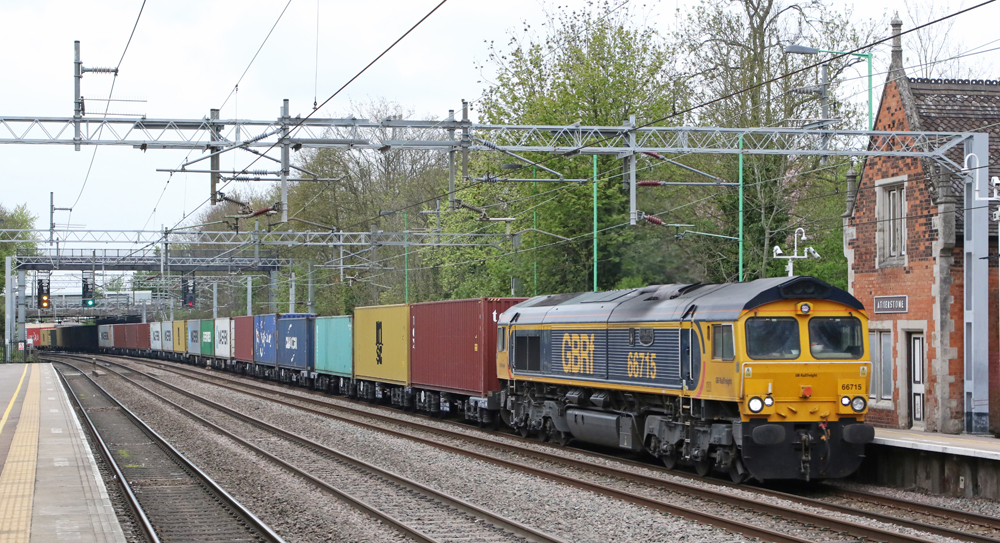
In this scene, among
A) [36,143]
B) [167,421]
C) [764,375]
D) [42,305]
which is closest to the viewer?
[764,375]

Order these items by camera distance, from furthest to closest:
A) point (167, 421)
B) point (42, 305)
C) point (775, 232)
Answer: point (42, 305) < point (775, 232) < point (167, 421)

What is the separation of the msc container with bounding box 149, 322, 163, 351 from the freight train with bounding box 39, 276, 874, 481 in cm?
5228

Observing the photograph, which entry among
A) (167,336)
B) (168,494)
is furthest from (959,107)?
(167,336)

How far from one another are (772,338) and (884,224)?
814 centimetres

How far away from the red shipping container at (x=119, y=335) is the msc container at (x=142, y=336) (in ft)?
17.0

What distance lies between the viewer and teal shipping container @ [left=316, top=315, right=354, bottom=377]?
112 feet

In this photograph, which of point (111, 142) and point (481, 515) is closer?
point (481, 515)

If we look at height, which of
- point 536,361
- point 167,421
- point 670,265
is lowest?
point 167,421

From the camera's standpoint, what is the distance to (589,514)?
12.7 m

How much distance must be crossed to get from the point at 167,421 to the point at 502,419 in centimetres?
931

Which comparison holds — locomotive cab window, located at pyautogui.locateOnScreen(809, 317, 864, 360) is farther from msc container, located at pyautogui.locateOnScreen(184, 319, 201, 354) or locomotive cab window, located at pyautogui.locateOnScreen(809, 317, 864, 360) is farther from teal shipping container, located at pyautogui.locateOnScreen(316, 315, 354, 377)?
msc container, located at pyautogui.locateOnScreen(184, 319, 201, 354)

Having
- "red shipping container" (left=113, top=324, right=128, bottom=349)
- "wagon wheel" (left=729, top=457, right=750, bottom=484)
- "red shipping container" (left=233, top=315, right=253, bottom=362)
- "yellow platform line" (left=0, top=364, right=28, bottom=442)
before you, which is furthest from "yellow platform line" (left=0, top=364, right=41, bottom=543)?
"red shipping container" (left=113, top=324, right=128, bottom=349)

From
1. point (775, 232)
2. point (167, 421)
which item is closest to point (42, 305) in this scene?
point (167, 421)

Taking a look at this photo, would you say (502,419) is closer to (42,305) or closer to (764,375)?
(764,375)
